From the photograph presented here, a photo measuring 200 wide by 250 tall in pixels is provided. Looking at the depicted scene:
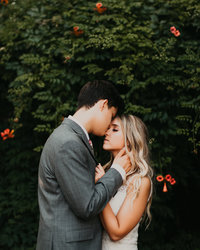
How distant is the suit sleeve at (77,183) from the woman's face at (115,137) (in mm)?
655

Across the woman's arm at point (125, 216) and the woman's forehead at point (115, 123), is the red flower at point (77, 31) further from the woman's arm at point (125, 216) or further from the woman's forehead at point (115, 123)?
the woman's arm at point (125, 216)

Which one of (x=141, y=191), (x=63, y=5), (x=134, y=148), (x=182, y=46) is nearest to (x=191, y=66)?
(x=182, y=46)

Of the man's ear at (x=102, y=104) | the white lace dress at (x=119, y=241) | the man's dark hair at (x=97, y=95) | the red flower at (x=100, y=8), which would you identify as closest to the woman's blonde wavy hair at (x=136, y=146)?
the white lace dress at (x=119, y=241)

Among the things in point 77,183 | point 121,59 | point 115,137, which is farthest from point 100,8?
point 77,183

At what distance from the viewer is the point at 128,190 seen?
2215 mm

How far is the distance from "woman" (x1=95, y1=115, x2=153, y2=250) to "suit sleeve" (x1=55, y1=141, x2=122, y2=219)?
30 centimetres

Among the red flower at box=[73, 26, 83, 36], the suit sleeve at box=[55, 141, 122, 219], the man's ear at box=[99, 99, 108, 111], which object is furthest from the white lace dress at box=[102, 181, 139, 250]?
the red flower at box=[73, 26, 83, 36]

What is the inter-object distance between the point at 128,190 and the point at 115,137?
45cm

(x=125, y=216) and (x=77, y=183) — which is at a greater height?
(x=77, y=183)

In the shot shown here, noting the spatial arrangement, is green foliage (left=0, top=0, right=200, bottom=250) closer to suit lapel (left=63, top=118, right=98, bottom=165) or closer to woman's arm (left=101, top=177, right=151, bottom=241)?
woman's arm (left=101, top=177, right=151, bottom=241)

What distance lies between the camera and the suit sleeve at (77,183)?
167 centimetres

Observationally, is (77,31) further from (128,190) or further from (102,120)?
(128,190)

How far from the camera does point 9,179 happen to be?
155 inches

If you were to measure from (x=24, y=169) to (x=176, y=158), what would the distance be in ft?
6.54
